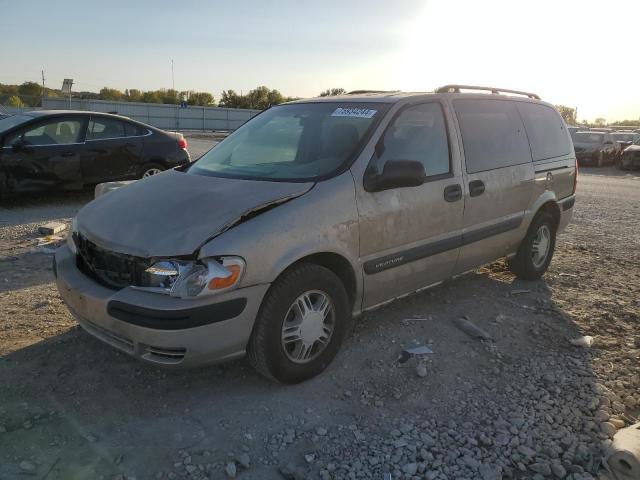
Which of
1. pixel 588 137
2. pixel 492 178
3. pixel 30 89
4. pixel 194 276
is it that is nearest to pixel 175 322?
pixel 194 276

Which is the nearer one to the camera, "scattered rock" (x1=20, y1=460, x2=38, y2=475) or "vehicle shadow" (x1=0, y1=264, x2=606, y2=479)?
"scattered rock" (x1=20, y1=460, x2=38, y2=475)

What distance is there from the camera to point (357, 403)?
10.6ft

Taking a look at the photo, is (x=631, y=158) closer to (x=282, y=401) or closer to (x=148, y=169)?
(x=148, y=169)

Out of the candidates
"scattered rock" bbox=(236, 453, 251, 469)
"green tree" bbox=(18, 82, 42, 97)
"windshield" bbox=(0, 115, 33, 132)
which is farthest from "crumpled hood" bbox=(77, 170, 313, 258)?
"green tree" bbox=(18, 82, 42, 97)

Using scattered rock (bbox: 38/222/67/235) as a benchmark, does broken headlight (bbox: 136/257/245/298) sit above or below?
above

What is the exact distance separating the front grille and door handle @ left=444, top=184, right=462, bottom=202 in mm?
2269

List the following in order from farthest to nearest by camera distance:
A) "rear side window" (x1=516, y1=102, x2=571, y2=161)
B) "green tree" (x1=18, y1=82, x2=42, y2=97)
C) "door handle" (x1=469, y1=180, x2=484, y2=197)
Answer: "green tree" (x1=18, y1=82, x2=42, y2=97), "rear side window" (x1=516, y1=102, x2=571, y2=161), "door handle" (x1=469, y1=180, x2=484, y2=197)

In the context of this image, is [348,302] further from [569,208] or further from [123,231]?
[569,208]

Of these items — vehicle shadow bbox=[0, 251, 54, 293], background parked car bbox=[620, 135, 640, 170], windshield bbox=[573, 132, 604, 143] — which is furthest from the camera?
windshield bbox=[573, 132, 604, 143]

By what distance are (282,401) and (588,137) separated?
952 inches

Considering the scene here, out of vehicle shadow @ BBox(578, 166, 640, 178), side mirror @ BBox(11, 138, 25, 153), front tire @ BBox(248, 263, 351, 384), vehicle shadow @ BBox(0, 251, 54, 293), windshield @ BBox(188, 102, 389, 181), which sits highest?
windshield @ BBox(188, 102, 389, 181)

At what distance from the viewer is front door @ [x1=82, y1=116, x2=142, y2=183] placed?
28.6 ft

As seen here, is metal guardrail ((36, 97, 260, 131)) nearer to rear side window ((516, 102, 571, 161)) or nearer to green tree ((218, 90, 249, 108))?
green tree ((218, 90, 249, 108))

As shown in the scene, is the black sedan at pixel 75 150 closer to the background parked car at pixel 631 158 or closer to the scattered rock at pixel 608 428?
the scattered rock at pixel 608 428
